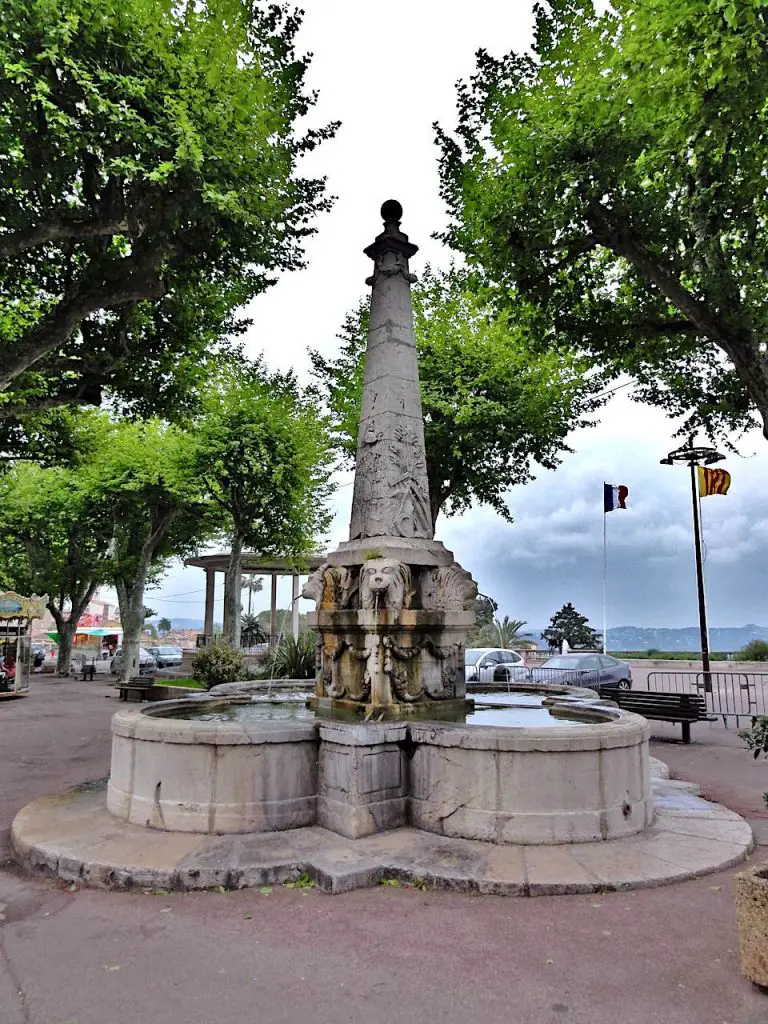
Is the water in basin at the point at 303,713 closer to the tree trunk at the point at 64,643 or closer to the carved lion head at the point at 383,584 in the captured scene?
the carved lion head at the point at 383,584

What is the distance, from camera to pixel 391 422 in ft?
26.6

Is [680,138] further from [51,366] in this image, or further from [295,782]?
[51,366]

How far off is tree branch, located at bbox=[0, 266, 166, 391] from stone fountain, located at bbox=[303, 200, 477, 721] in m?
4.78

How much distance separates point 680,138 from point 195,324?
9.80 metres

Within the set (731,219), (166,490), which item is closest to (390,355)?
(731,219)

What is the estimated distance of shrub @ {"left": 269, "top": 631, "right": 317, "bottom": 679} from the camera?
15.4 m

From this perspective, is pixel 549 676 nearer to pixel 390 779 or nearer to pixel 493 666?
pixel 493 666

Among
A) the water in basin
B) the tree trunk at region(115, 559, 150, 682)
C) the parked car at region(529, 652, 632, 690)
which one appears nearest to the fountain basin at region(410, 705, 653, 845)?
the water in basin

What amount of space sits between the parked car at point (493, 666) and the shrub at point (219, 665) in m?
6.52

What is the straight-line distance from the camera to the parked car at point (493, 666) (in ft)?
66.8

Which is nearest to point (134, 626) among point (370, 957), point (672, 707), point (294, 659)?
point (294, 659)

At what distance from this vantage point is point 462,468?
65.1ft

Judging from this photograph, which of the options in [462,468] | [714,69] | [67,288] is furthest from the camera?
[462,468]

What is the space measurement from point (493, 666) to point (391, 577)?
15339 mm
